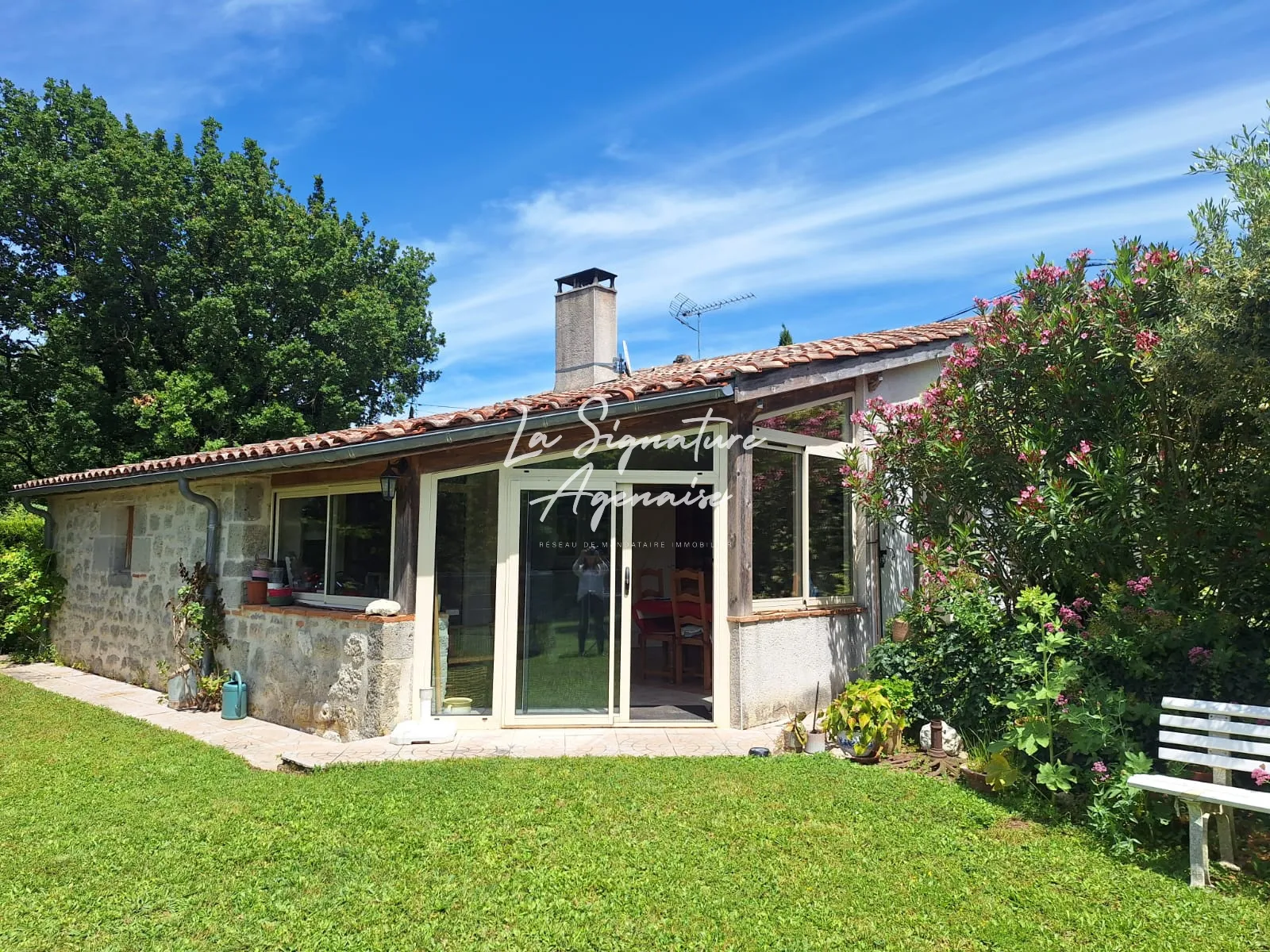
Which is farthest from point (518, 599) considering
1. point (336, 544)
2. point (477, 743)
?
point (336, 544)

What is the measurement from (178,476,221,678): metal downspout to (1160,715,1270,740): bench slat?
29.7 ft

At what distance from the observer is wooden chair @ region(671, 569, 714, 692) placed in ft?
27.5

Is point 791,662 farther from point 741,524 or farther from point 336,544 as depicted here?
point 336,544

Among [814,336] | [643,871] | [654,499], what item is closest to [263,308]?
[814,336]

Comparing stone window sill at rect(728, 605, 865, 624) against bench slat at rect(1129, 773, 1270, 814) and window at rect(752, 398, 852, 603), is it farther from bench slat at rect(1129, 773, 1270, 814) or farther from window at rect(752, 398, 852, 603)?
bench slat at rect(1129, 773, 1270, 814)

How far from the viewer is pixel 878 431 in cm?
814

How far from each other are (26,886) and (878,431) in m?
7.36

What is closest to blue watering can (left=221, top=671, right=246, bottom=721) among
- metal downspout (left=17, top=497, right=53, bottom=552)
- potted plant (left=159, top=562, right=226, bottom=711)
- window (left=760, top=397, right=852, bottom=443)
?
potted plant (left=159, top=562, right=226, bottom=711)

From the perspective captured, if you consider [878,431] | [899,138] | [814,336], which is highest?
[899,138]

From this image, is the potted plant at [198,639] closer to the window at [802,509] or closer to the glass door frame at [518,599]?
the glass door frame at [518,599]

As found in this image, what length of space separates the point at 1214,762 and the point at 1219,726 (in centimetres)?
23

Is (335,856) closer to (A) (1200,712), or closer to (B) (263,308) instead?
(A) (1200,712)

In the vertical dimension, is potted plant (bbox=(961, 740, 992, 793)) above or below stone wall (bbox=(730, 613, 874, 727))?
below

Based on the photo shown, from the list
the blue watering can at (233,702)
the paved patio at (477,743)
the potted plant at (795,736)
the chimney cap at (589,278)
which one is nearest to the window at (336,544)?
the blue watering can at (233,702)
